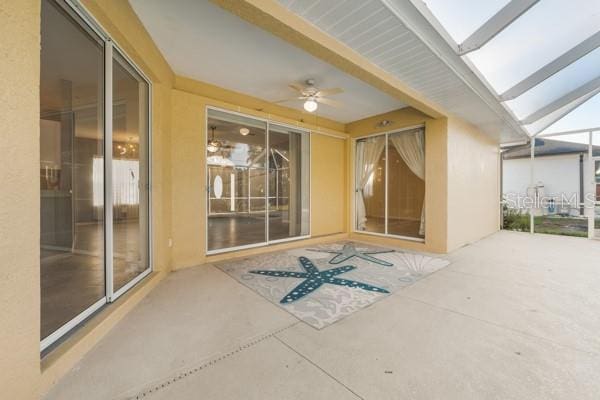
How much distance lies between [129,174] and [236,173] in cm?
367

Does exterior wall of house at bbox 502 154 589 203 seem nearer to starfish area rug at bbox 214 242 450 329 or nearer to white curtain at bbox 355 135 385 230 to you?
white curtain at bbox 355 135 385 230

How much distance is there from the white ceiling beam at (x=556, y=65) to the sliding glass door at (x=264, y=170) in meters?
3.48

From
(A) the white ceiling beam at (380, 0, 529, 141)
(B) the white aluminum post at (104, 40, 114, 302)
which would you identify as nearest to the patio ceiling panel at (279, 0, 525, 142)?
(A) the white ceiling beam at (380, 0, 529, 141)

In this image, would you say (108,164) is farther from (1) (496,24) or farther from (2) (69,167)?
(1) (496,24)

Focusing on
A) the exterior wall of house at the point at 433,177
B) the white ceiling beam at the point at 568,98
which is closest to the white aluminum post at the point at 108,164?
the exterior wall of house at the point at 433,177

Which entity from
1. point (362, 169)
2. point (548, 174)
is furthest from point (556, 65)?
point (548, 174)

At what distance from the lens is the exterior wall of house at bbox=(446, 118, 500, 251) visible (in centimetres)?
428

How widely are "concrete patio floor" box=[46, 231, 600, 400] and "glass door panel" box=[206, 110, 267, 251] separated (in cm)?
201

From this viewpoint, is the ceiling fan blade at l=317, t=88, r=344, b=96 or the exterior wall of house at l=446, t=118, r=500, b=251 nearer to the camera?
the ceiling fan blade at l=317, t=88, r=344, b=96

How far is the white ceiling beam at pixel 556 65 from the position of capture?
2.88m

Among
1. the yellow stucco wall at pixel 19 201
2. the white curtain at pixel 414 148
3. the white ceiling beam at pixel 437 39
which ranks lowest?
the yellow stucco wall at pixel 19 201

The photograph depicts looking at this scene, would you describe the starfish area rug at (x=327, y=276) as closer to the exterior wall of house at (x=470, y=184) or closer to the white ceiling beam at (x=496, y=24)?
the exterior wall of house at (x=470, y=184)

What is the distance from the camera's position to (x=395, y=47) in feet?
7.68

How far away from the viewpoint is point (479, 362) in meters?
1.46
